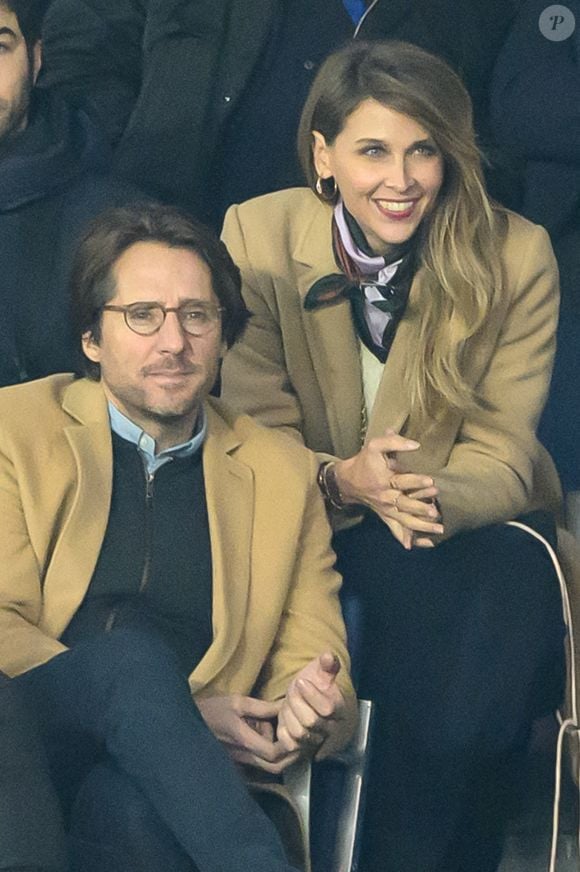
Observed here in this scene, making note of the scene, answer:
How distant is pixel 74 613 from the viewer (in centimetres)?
243

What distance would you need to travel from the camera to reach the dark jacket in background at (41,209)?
2742 mm

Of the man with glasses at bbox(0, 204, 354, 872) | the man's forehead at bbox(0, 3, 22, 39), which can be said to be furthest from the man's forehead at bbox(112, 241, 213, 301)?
the man's forehead at bbox(0, 3, 22, 39)

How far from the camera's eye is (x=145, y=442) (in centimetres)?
248

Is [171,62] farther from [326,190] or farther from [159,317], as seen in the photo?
[159,317]

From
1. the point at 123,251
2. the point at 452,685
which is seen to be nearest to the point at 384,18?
the point at 123,251

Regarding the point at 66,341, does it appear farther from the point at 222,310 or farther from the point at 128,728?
the point at 128,728

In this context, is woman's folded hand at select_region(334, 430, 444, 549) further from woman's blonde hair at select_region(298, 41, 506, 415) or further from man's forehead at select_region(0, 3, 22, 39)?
man's forehead at select_region(0, 3, 22, 39)

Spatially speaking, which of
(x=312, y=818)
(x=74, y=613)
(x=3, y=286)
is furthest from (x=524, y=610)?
(x=3, y=286)

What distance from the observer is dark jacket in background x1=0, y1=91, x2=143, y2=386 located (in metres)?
2.74

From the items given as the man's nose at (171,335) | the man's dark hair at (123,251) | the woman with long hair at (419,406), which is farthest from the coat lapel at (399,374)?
the man's nose at (171,335)

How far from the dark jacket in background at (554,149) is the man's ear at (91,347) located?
664 millimetres

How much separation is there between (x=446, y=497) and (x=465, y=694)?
25 centimetres

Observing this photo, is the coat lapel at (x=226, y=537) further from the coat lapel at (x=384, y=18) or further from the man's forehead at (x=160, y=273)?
the coat lapel at (x=384, y=18)

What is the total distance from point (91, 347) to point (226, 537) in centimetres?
28
